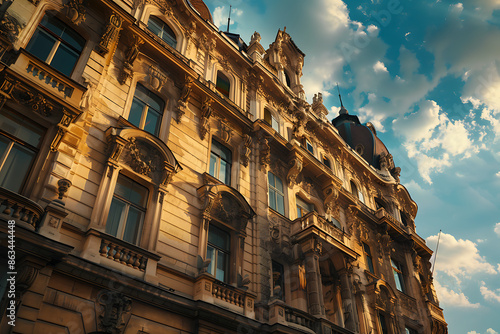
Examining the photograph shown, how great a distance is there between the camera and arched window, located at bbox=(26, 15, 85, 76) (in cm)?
1265

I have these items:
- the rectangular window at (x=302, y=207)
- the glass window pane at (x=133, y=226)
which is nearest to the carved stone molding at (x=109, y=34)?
the glass window pane at (x=133, y=226)

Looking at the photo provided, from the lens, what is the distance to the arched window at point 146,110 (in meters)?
14.9

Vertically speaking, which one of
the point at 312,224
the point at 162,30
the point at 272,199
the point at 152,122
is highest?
the point at 162,30

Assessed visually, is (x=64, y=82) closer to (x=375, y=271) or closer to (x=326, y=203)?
(x=326, y=203)

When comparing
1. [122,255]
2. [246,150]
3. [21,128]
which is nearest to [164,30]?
[246,150]

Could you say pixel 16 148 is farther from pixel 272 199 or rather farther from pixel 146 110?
pixel 272 199

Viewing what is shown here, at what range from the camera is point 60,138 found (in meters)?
11.1

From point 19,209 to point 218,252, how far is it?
23.3 ft

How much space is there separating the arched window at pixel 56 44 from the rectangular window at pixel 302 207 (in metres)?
12.2

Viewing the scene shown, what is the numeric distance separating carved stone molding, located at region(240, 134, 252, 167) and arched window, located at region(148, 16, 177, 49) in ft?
18.3

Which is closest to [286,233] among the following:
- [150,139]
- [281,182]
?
[281,182]

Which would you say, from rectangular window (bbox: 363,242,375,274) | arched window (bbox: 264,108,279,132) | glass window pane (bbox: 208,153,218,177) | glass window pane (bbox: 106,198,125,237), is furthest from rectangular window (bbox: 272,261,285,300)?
arched window (bbox: 264,108,279,132)

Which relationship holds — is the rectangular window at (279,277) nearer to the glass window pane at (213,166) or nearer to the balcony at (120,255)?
the glass window pane at (213,166)

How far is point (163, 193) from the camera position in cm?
1323
